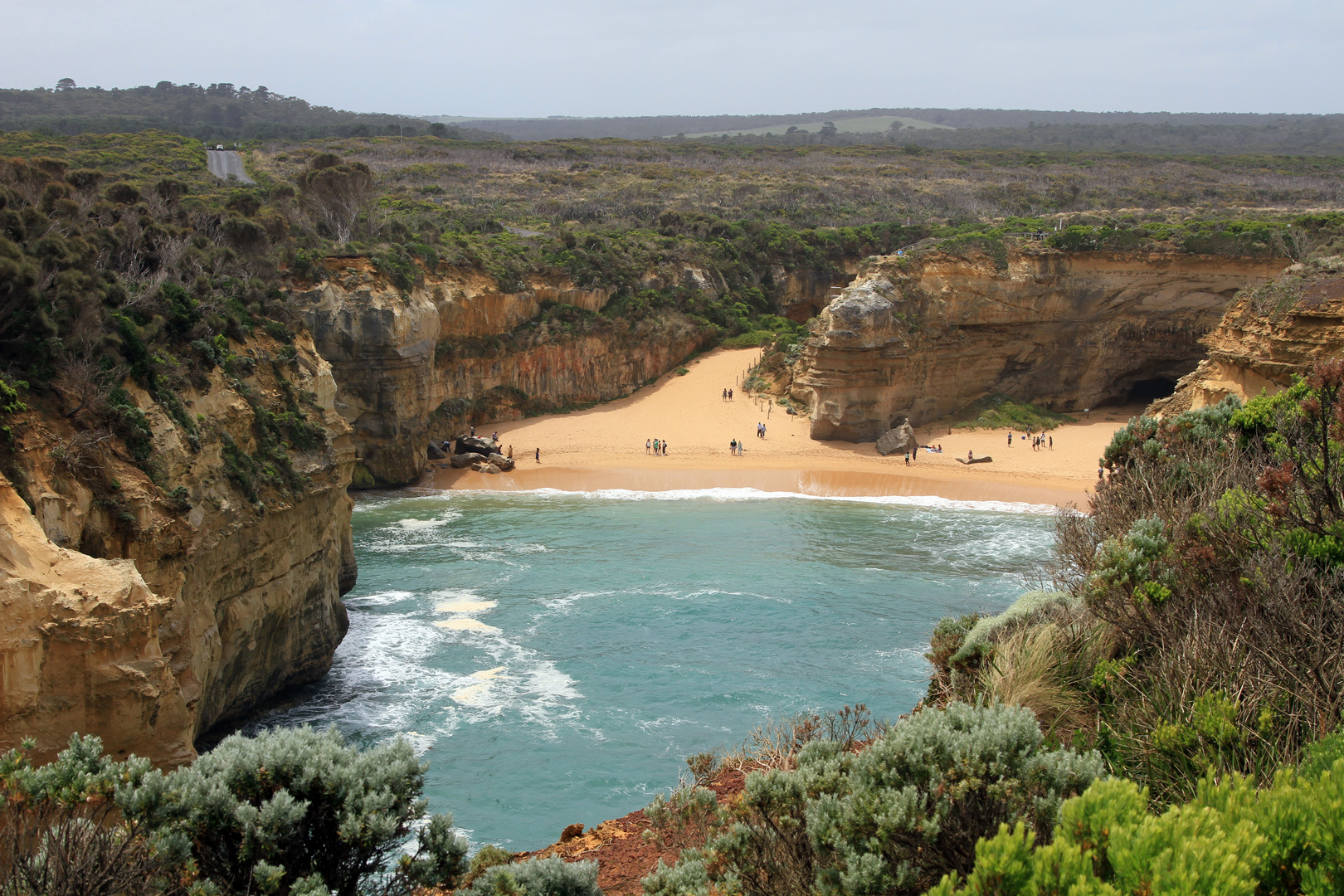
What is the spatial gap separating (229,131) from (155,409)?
11605 centimetres

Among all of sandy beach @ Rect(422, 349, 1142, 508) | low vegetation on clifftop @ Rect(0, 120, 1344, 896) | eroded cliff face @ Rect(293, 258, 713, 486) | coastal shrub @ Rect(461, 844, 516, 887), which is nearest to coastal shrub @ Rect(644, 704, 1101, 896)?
low vegetation on clifftop @ Rect(0, 120, 1344, 896)

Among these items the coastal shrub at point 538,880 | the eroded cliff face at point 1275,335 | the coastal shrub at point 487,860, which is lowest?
the coastal shrub at point 487,860

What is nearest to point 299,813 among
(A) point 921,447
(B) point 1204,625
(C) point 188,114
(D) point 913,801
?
(D) point 913,801

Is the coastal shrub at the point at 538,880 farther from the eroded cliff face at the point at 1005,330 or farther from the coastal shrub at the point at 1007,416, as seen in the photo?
the coastal shrub at the point at 1007,416

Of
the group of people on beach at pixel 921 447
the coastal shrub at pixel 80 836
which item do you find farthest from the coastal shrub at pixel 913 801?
the group of people on beach at pixel 921 447

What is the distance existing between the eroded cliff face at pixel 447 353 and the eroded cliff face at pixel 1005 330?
9.57 metres

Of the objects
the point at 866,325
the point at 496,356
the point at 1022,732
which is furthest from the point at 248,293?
the point at 866,325

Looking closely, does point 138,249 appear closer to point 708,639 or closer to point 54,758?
point 54,758

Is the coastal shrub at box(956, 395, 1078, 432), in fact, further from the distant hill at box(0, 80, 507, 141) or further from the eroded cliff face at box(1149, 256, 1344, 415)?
the distant hill at box(0, 80, 507, 141)

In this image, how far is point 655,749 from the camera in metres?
15.8

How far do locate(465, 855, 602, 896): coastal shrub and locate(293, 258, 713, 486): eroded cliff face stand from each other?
28265mm

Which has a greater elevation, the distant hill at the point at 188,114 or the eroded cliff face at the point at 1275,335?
the distant hill at the point at 188,114

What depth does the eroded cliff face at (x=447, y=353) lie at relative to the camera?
3331cm

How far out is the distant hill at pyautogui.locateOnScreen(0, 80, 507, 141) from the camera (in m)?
93.9
